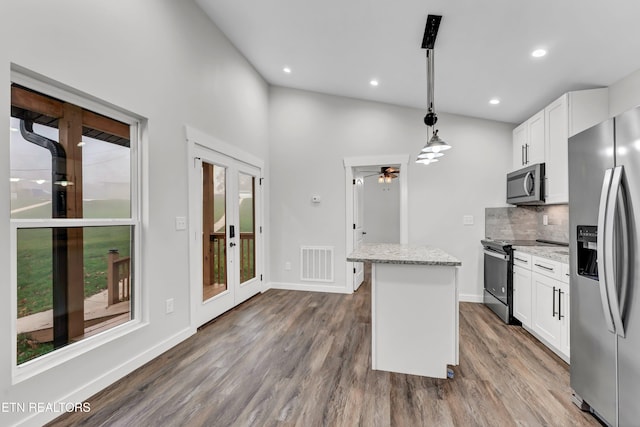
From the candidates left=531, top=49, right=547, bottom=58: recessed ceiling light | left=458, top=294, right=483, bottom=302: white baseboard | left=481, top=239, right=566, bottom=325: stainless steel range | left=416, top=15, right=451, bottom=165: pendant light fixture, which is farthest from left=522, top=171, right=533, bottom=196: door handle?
left=458, top=294, right=483, bottom=302: white baseboard

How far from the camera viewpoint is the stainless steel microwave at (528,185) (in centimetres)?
328

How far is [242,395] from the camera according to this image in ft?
6.62

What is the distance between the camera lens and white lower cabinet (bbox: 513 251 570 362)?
2453mm

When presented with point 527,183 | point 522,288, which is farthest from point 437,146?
point 522,288

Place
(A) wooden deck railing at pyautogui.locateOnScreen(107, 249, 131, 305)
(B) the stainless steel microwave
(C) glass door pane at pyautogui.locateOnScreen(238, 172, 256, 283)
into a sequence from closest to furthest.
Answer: (A) wooden deck railing at pyautogui.locateOnScreen(107, 249, 131, 305) < (B) the stainless steel microwave < (C) glass door pane at pyautogui.locateOnScreen(238, 172, 256, 283)

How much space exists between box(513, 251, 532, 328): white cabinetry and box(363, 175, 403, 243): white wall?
452 centimetres

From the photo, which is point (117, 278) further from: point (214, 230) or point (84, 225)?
point (214, 230)

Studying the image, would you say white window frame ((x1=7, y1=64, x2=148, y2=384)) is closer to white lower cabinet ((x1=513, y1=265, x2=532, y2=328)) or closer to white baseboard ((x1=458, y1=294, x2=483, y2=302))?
white lower cabinet ((x1=513, y1=265, x2=532, y2=328))

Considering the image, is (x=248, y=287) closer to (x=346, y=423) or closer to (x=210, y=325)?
(x=210, y=325)

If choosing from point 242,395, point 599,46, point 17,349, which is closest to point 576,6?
point 599,46

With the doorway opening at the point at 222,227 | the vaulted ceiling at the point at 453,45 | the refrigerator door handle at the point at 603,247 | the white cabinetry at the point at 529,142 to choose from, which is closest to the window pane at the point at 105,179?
the doorway opening at the point at 222,227

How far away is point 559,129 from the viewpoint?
9.82 ft

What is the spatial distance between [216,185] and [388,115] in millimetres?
2844

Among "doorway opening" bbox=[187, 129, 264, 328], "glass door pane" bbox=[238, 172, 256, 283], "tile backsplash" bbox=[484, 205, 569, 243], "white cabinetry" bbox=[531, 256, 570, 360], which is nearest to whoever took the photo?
"white cabinetry" bbox=[531, 256, 570, 360]
